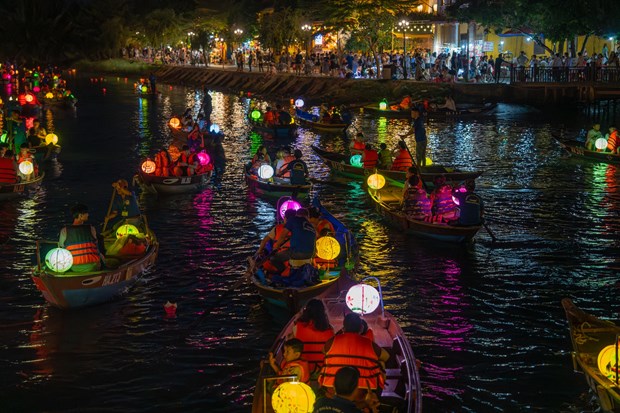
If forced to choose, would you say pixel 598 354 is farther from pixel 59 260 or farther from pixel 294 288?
pixel 59 260

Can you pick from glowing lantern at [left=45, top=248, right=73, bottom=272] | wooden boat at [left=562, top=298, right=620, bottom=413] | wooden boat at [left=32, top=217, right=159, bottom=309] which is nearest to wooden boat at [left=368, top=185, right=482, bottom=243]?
wooden boat at [left=562, top=298, right=620, bottom=413]

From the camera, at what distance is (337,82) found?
206ft

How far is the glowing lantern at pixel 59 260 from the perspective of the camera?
15.5 meters

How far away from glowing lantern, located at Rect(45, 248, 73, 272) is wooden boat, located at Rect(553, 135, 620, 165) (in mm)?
→ 24505

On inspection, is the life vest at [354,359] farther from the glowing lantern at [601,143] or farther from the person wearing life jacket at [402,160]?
the glowing lantern at [601,143]

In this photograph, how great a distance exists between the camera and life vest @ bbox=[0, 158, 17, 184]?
26.4 meters

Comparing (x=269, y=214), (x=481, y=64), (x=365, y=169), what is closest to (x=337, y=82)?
(x=481, y=64)

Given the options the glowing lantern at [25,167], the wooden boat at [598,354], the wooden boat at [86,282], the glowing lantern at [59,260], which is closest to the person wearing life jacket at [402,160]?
the wooden boat at [86,282]

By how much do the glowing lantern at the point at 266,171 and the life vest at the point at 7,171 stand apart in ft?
27.2

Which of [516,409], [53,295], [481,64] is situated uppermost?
[481,64]

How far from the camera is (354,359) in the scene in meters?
10.3

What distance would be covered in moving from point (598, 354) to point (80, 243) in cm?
997

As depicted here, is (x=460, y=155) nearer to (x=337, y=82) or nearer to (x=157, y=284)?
(x=157, y=284)

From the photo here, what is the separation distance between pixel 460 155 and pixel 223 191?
43.0 feet
